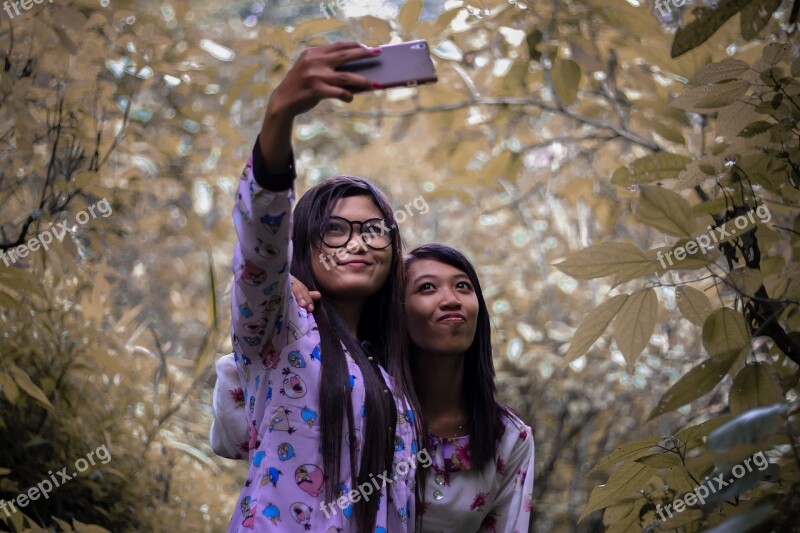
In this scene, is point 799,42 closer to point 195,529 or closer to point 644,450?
point 644,450

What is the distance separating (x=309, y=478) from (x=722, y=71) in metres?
0.83

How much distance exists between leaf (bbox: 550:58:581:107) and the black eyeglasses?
0.75 meters

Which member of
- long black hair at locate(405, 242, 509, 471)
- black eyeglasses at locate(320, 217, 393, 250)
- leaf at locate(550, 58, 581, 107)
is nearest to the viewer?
black eyeglasses at locate(320, 217, 393, 250)

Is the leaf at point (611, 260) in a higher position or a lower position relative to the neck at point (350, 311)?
higher

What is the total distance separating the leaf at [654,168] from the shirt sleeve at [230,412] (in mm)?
780

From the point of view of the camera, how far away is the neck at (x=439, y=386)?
5.18 feet

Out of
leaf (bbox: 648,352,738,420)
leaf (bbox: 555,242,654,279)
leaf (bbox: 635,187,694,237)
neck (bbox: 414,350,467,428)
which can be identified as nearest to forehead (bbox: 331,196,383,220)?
neck (bbox: 414,350,467,428)

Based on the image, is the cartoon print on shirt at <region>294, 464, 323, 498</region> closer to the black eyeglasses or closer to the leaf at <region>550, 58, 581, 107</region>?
the black eyeglasses

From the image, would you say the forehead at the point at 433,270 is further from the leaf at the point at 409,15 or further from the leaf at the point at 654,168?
the leaf at the point at 409,15

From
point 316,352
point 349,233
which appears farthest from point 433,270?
point 316,352

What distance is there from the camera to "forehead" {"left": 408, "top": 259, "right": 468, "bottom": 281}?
5.18 ft

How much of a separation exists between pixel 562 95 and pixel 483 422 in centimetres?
85

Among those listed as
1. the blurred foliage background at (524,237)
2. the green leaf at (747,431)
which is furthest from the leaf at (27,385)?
the green leaf at (747,431)

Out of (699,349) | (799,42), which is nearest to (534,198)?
(699,349)
